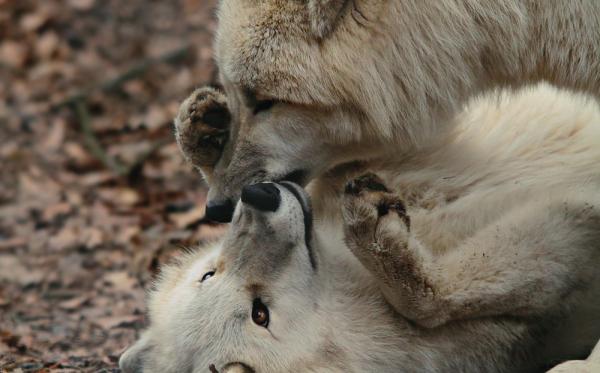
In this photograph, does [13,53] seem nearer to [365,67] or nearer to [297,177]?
[297,177]

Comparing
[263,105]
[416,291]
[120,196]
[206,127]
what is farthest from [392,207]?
[120,196]

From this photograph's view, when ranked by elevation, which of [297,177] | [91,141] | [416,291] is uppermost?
[297,177]

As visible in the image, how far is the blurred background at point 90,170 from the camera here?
6.55 meters

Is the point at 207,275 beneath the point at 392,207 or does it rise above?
beneath

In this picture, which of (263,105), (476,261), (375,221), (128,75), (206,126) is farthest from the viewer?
(128,75)

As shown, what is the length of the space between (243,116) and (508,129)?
152cm

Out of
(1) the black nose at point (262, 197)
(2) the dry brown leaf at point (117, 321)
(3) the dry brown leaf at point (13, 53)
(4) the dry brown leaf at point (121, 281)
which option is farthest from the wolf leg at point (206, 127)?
(3) the dry brown leaf at point (13, 53)

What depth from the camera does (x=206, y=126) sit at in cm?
498

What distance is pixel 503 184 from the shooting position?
4.87m

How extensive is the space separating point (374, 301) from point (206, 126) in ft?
4.33

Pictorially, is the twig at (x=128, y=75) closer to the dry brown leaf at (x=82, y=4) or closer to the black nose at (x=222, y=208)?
the dry brown leaf at (x=82, y=4)

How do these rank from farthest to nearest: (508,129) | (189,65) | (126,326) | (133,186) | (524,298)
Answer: (189,65) → (133,186) → (126,326) → (508,129) → (524,298)

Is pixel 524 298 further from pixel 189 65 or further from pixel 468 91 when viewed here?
pixel 189 65

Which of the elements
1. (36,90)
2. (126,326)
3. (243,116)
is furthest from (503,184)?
(36,90)
